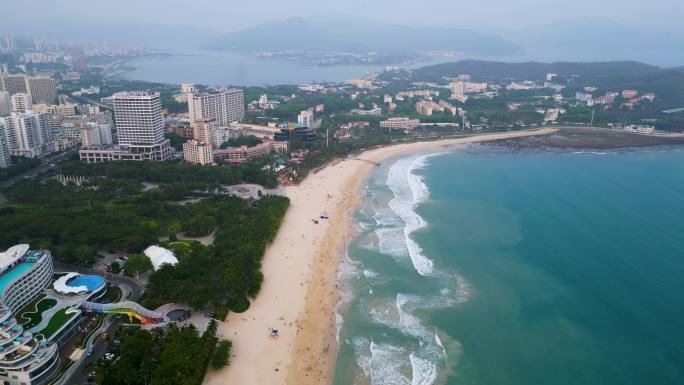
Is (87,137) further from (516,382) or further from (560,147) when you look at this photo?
(560,147)

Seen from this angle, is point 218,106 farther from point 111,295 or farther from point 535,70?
point 535,70

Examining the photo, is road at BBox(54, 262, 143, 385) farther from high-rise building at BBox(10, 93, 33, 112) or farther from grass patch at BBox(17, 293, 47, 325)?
high-rise building at BBox(10, 93, 33, 112)

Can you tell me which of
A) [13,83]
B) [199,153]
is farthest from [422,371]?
[13,83]

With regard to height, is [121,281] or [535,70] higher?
[535,70]

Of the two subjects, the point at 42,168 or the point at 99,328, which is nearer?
the point at 99,328

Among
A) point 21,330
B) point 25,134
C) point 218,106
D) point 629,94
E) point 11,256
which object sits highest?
point 218,106
